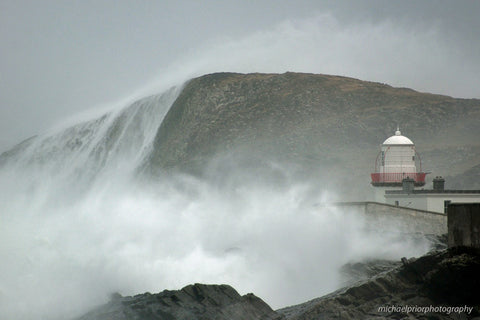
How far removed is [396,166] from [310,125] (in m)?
33.0

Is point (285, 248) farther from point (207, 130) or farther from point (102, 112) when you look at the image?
point (102, 112)

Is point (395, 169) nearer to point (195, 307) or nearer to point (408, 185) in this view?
point (408, 185)

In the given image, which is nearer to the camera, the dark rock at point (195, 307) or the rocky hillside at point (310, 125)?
the dark rock at point (195, 307)

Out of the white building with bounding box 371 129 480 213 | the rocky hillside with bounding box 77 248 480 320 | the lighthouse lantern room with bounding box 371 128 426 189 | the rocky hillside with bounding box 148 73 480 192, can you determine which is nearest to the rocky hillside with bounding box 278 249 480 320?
the rocky hillside with bounding box 77 248 480 320

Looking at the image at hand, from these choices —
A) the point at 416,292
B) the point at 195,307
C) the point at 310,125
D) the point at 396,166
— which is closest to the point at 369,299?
the point at 416,292

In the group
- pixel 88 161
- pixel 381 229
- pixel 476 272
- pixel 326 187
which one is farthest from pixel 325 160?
pixel 476 272

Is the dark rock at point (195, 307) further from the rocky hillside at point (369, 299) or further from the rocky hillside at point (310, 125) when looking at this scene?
the rocky hillside at point (310, 125)

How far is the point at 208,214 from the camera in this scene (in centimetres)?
2645

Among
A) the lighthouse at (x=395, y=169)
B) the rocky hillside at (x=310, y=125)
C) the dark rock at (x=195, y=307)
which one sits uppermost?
the rocky hillside at (x=310, y=125)

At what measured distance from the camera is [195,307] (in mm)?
12320

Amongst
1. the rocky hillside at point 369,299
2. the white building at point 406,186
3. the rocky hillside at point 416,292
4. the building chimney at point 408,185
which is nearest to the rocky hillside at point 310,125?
the white building at point 406,186

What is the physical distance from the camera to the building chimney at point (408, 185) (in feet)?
77.4

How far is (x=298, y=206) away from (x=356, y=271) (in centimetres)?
720

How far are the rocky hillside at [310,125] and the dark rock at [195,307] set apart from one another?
32684 millimetres
